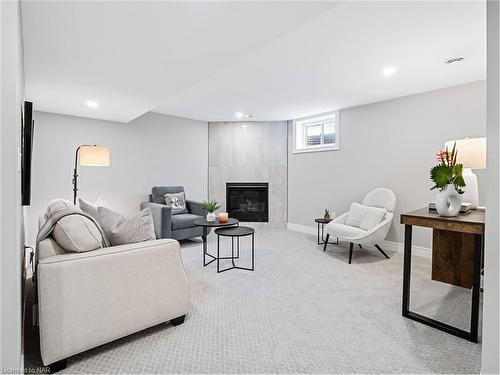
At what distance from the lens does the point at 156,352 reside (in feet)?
5.71

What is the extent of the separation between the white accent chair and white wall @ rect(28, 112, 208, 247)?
10.3 ft

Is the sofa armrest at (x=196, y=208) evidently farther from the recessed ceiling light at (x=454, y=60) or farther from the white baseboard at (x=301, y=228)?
the recessed ceiling light at (x=454, y=60)

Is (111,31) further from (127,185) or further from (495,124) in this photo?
(127,185)

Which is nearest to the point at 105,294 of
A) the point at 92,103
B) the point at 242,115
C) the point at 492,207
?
the point at 492,207

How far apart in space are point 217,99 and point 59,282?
3.39m

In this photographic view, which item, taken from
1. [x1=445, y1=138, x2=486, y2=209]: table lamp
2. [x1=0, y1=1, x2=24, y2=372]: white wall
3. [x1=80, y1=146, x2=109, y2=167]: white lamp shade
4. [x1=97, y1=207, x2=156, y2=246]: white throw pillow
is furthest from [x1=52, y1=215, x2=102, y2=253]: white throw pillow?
[x1=445, y1=138, x2=486, y2=209]: table lamp

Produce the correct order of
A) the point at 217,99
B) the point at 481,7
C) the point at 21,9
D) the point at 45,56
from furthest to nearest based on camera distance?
the point at 217,99 → the point at 45,56 → the point at 481,7 → the point at 21,9

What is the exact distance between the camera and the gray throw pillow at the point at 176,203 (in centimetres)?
476

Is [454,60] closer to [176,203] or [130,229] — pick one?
[130,229]

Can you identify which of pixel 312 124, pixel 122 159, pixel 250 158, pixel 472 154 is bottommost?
pixel 472 154

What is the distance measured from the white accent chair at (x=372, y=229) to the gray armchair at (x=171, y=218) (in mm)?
2095

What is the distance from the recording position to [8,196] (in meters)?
1.14

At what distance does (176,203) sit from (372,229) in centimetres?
311

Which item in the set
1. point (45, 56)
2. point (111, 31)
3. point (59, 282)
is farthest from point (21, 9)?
point (59, 282)
